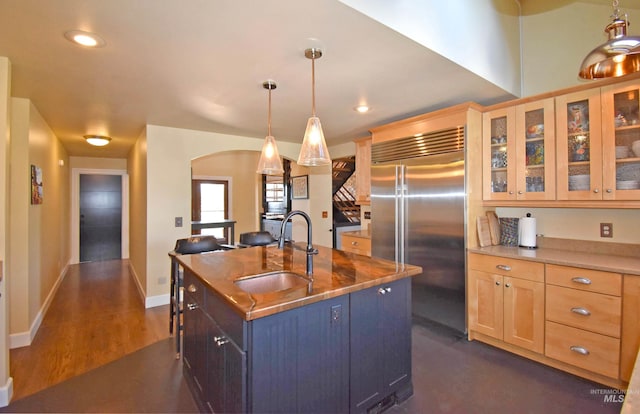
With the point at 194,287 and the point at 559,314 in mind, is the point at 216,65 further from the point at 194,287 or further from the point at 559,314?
the point at 559,314

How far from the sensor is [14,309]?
2.77 m

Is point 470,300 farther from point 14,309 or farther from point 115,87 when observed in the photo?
point 14,309

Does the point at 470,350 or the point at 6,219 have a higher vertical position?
the point at 6,219

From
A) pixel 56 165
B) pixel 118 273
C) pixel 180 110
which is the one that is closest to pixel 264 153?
pixel 180 110

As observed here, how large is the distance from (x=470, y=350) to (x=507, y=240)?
112 cm

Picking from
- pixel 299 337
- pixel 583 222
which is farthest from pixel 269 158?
pixel 583 222

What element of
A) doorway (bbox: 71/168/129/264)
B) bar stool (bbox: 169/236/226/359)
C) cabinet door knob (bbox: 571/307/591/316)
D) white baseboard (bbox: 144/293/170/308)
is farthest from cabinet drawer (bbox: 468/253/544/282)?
doorway (bbox: 71/168/129/264)

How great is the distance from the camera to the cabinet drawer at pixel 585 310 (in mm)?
2047

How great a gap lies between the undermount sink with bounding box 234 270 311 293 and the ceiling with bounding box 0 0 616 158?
1.46 meters

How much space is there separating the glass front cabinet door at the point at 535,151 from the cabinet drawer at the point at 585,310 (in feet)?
2.57

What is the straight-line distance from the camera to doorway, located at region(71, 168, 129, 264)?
646cm

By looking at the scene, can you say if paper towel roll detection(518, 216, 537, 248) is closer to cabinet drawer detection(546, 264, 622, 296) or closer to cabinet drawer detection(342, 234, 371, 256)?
cabinet drawer detection(546, 264, 622, 296)

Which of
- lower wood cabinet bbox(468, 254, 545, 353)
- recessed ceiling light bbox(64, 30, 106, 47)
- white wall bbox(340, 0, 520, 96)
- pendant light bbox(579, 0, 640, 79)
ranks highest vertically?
white wall bbox(340, 0, 520, 96)

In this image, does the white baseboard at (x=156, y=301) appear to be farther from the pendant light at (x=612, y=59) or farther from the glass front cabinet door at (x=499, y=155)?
the pendant light at (x=612, y=59)
